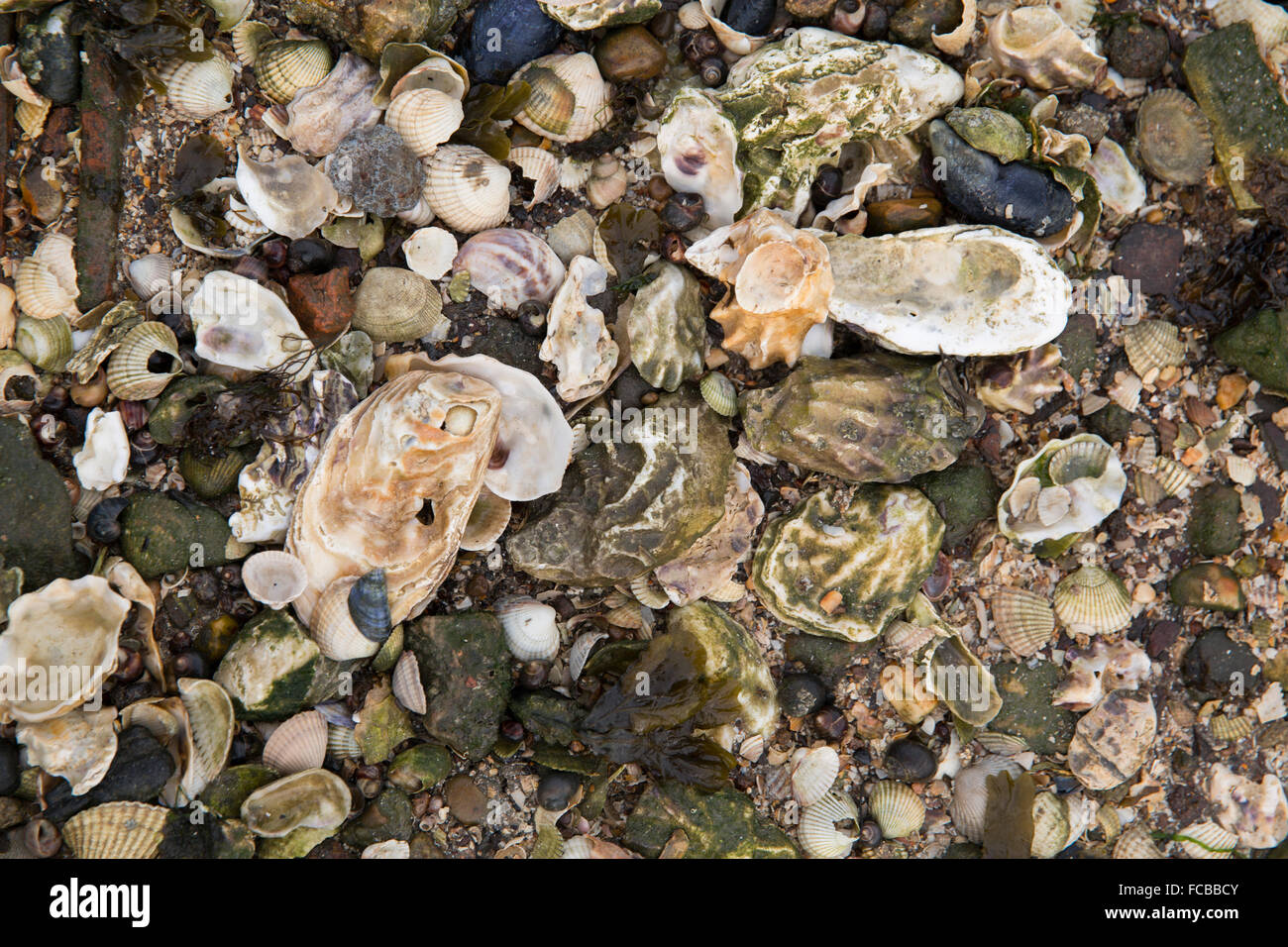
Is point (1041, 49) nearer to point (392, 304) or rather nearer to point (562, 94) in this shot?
point (562, 94)

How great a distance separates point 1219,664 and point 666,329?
3333 mm

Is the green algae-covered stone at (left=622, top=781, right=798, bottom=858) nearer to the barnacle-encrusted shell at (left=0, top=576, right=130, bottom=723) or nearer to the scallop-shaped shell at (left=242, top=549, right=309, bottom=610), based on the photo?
the scallop-shaped shell at (left=242, top=549, right=309, bottom=610)

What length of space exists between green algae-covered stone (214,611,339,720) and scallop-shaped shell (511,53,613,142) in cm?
262

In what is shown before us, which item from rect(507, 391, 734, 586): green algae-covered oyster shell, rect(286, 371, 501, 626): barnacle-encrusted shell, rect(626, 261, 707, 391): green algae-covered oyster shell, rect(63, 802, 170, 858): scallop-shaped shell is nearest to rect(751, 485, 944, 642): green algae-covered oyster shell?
rect(507, 391, 734, 586): green algae-covered oyster shell

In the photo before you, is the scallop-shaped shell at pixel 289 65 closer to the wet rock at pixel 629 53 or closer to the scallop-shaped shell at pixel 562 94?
the scallop-shaped shell at pixel 562 94

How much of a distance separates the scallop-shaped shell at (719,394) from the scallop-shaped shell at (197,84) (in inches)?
102

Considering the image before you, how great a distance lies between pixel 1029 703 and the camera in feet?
13.5

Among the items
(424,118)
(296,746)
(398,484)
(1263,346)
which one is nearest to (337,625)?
(296,746)

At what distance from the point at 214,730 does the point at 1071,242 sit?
4.72 m

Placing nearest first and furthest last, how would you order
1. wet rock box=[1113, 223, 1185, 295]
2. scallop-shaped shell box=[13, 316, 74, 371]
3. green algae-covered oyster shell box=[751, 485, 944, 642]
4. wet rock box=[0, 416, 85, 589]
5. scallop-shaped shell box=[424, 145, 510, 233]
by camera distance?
wet rock box=[0, 416, 85, 589]
scallop-shaped shell box=[13, 316, 74, 371]
scallop-shaped shell box=[424, 145, 510, 233]
green algae-covered oyster shell box=[751, 485, 944, 642]
wet rock box=[1113, 223, 1185, 295]

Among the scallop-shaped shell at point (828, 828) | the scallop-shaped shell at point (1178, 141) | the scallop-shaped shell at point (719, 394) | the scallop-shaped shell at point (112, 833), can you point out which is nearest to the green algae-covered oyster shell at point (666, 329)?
Result: the scallop-shaped shell at point (719, 394)

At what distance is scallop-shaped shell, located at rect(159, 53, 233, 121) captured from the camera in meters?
3.70

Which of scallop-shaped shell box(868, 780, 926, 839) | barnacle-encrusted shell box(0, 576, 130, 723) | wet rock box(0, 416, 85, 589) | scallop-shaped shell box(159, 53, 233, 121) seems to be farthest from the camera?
scallop-shaped shell box(868, 780, 926, 839)

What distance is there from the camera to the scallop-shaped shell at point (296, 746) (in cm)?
366
